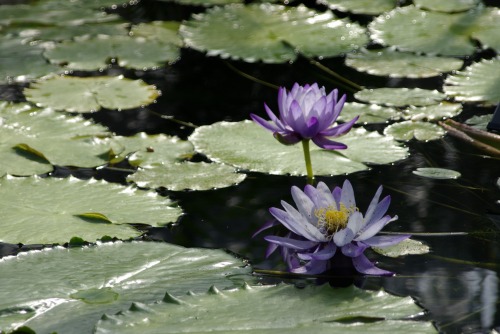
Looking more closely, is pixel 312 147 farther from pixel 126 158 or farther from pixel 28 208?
pixel 28 208

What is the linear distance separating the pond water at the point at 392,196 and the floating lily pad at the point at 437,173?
2cm

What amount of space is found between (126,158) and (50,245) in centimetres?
61

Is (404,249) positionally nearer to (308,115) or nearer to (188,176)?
(308,115)

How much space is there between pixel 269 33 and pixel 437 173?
4.88ft

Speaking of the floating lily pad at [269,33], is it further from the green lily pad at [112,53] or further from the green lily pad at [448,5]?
the green lily pad at [448,5]

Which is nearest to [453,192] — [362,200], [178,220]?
[362,200]

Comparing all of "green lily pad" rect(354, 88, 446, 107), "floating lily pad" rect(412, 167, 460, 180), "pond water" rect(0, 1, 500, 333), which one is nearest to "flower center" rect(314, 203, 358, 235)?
"pond water" rect(0, 1, 500, 333)

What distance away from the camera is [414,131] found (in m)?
2.54

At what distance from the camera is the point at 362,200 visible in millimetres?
2082

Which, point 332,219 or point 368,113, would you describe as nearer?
point 332,219

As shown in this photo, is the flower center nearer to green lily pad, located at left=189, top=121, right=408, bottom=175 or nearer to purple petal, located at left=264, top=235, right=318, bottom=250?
purple petal, located at left=264, top=235, right=318, bottom=250

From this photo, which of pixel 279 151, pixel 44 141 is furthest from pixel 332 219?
pixel 44 141

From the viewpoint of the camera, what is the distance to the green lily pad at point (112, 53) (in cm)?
328

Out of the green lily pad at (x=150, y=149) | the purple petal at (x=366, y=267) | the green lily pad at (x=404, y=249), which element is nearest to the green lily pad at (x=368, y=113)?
the green lily pad at (x=150, y=149)
